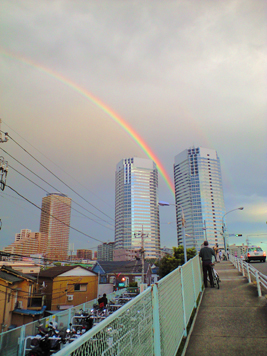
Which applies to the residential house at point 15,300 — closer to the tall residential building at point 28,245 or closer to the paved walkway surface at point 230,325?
the paved walkway surface at point 230,325

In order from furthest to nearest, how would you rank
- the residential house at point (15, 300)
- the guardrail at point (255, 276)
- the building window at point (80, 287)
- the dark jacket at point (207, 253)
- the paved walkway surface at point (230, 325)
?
the building window at point (80, 287), the residential house at point (15, 300), the dark jacket at point (207, 253), the guardrail at point (255, 276), the paved walkway surface at point (230, 325)

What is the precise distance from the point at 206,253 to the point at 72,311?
8574 mm

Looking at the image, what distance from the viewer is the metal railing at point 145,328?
2.12m

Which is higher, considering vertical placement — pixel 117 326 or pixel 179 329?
pixel 117 326

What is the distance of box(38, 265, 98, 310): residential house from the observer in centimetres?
3253

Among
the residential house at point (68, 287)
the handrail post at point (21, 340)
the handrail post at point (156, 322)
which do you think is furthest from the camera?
the residential house at point (68, 287)

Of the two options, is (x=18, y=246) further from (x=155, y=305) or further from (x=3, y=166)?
(x=155, y=305)

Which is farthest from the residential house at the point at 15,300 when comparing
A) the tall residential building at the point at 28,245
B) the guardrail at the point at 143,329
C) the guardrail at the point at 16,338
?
the tall residential building at the point at 28,245

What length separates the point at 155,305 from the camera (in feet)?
11.9

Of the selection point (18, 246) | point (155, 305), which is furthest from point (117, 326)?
point (18, 246)

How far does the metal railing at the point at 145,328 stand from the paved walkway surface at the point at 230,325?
1.88ft

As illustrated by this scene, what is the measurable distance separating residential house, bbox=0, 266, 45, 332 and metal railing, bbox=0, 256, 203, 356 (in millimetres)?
21018

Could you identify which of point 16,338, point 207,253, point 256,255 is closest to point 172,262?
point 256,255

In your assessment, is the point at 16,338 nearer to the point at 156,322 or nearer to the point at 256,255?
the point at 156,322
